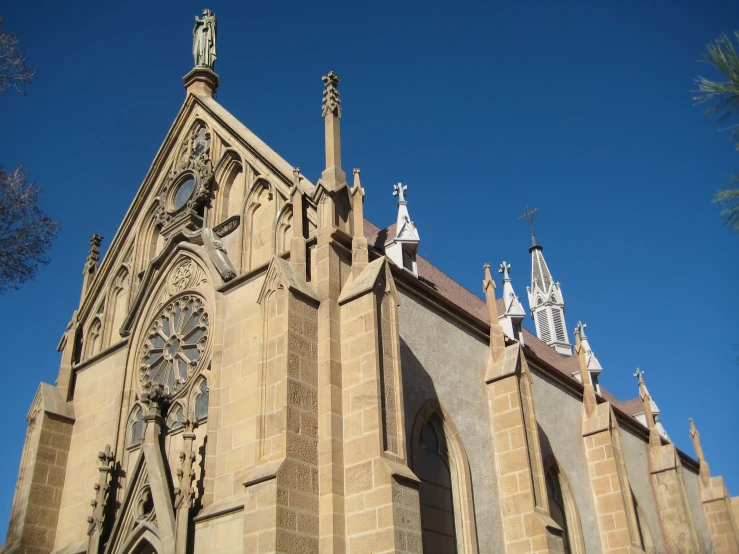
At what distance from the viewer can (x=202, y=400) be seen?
15219mm

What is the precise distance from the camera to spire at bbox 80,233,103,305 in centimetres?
2021

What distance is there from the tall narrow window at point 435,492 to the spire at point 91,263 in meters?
10.2

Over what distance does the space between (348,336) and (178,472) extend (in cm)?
378

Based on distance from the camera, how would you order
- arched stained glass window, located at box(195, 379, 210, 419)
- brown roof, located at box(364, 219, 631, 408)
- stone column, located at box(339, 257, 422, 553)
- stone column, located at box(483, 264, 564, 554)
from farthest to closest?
brown roof, located at box(364, 219, 631, 408), stone column, located at box(483, 264, 564, 554), arched stained glass window, located at box(195, 379, 210, 419), stone column, located at box(339, 257, 422, 553)

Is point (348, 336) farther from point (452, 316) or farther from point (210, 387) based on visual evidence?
point (452, 316)

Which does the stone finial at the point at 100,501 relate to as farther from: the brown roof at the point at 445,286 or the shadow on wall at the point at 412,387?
the brown roof at the point at 445,286

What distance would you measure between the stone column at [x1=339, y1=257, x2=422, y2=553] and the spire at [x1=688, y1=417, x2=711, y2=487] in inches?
845

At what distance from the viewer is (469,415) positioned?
53.5 ft

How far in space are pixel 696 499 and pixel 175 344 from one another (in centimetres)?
2124

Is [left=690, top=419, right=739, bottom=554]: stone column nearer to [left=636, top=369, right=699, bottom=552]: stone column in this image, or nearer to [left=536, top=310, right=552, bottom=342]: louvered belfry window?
[left=636, top=369, right=699, bottom=552]: stone column

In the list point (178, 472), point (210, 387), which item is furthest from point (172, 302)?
point (178, 472)

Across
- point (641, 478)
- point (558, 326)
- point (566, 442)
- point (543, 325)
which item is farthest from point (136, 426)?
point (543, 325)

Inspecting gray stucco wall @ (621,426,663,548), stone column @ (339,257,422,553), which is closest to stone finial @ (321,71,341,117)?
stone column @ (339,257,422,553)

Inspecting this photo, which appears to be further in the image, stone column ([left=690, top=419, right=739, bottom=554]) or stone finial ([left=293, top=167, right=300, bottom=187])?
stone column ([left=690, top=419, right=739, bottom=554])
